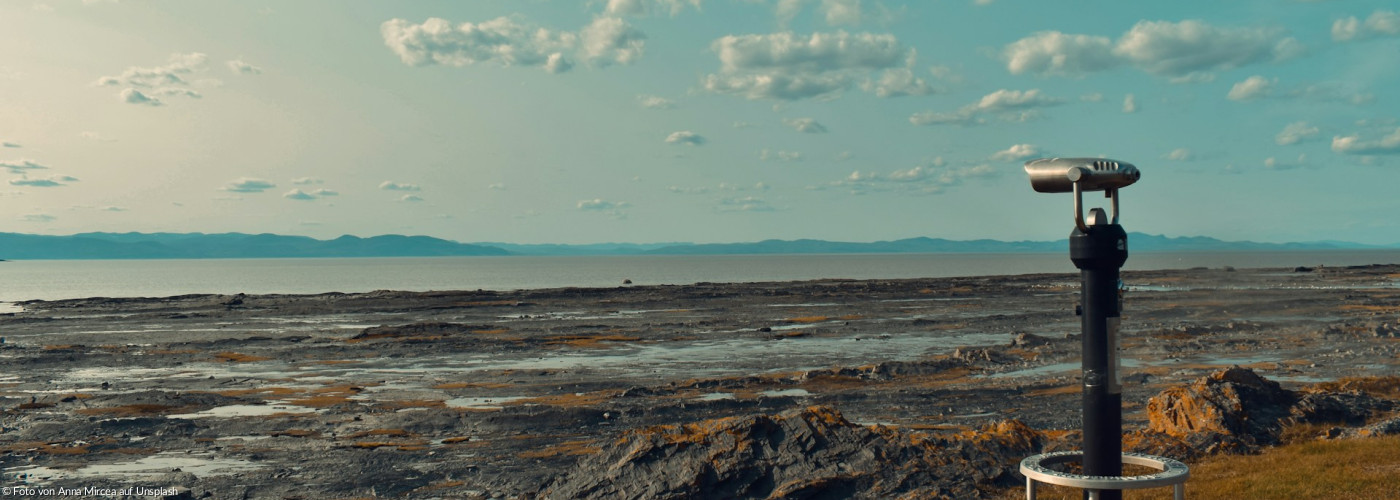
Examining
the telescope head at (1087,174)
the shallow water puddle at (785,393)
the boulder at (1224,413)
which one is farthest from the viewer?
the shallow water puddle at (785,393)

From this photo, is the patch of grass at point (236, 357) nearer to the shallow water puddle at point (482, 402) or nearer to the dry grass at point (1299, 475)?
the shallow water puddle at point (482, 402)

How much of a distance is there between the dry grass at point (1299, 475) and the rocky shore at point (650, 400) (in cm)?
82

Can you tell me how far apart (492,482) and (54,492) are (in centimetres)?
565

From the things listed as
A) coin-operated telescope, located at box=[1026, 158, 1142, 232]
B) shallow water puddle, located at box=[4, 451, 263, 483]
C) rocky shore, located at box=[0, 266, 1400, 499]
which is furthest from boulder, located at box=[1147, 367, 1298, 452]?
shallow water puddle, located at box=[4, 451, 263, 483]

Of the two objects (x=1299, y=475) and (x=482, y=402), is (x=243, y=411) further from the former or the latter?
(x=1299, y=475)

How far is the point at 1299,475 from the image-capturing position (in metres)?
9.53

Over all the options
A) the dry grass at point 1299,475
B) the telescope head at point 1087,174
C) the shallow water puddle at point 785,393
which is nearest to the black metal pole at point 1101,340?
the telescope head at point 1087,174

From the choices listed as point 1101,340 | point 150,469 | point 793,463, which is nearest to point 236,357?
point 150,469

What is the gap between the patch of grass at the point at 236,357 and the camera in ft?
105

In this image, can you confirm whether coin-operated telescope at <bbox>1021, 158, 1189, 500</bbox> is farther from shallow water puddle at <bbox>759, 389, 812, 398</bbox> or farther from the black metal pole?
shallow water puddle at <bbox>759, 389, 812, 398</bbox>

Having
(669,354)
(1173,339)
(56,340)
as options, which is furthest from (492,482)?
(56,340)

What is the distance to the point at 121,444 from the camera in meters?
16.3

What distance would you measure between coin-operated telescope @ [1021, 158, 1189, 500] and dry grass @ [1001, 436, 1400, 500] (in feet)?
13.6

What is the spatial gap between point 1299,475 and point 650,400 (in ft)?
41.3
